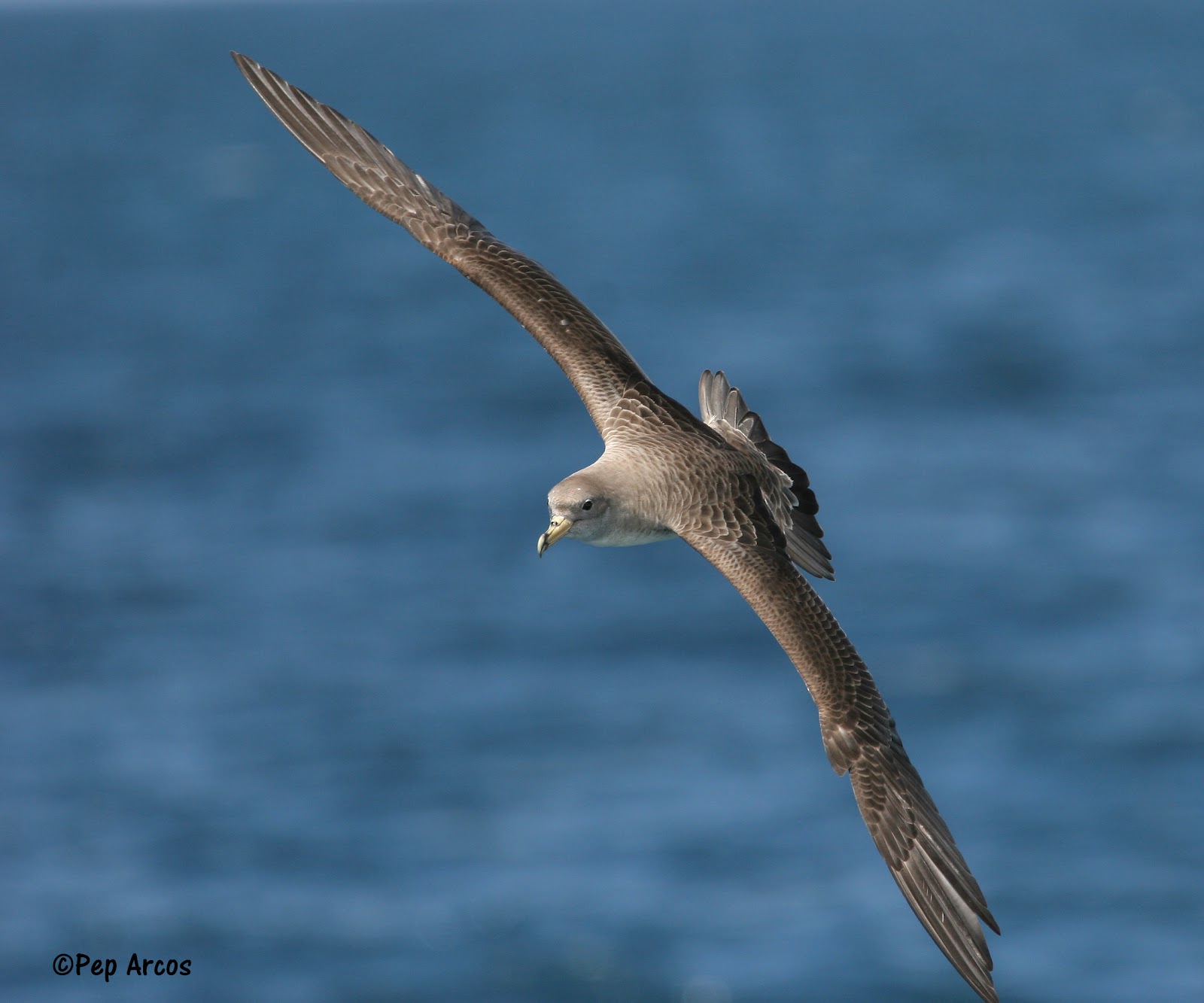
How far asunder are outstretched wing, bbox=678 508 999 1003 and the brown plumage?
0.4 inches

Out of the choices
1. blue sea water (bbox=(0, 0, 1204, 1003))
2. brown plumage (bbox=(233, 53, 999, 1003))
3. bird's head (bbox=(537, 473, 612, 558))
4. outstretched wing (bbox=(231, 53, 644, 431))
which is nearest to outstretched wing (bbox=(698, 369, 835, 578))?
brown plumage (bbox=(233, 53, 999, 1003))

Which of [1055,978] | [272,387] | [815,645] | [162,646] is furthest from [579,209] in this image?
[815,645]

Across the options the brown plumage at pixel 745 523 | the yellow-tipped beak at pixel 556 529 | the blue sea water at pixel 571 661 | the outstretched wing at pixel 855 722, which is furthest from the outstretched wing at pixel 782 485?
the blue sea water at pixel 571 661

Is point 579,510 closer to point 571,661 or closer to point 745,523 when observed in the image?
point 745,523

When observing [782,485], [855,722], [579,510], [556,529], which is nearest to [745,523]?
[782,485]

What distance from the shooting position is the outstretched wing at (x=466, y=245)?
50.2 feet

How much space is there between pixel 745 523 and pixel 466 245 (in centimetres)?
402

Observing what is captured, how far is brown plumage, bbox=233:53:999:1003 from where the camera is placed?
13617mm

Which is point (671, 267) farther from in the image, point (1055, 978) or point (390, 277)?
point (1055, 978)

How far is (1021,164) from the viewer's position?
182m

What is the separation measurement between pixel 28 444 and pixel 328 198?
103753mm

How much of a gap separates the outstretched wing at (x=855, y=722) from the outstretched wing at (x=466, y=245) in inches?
76.4

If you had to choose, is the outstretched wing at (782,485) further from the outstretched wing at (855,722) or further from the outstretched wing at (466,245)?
the outstretched wing at (466,245)

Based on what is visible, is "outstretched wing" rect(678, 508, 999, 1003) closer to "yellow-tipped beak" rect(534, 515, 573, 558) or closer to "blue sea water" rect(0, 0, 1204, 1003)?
"yellow-tipped beak" rect(534, 515, 573, 558)
